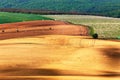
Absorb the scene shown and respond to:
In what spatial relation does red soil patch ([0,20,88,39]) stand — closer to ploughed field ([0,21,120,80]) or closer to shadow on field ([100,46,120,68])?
ploughed field ([0,21,120,80])

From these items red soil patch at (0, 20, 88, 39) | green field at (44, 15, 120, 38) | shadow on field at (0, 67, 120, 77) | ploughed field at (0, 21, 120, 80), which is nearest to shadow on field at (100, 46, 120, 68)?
ploughed field at (0, 21, 120, 80)

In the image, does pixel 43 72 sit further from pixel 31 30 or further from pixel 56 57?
pixel 31 30

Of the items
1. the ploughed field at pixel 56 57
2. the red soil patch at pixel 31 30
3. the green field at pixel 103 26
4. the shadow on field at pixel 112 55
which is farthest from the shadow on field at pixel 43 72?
the green field at pixel 103 26

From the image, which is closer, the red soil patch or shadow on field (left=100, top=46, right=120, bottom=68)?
shadow on field (left=100, top=46, right=120, bottom=68)

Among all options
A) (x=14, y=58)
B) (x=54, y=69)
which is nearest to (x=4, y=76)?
(x=54, y=69)

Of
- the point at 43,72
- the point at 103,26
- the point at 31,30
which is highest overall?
the point at 43,72

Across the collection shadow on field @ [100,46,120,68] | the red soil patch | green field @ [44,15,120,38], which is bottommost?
green field @ [44,15,120,38]

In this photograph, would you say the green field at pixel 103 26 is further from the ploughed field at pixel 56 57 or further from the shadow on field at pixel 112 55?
the shadow on field at pixel 112 55

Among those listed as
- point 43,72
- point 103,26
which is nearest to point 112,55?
point 43,72
